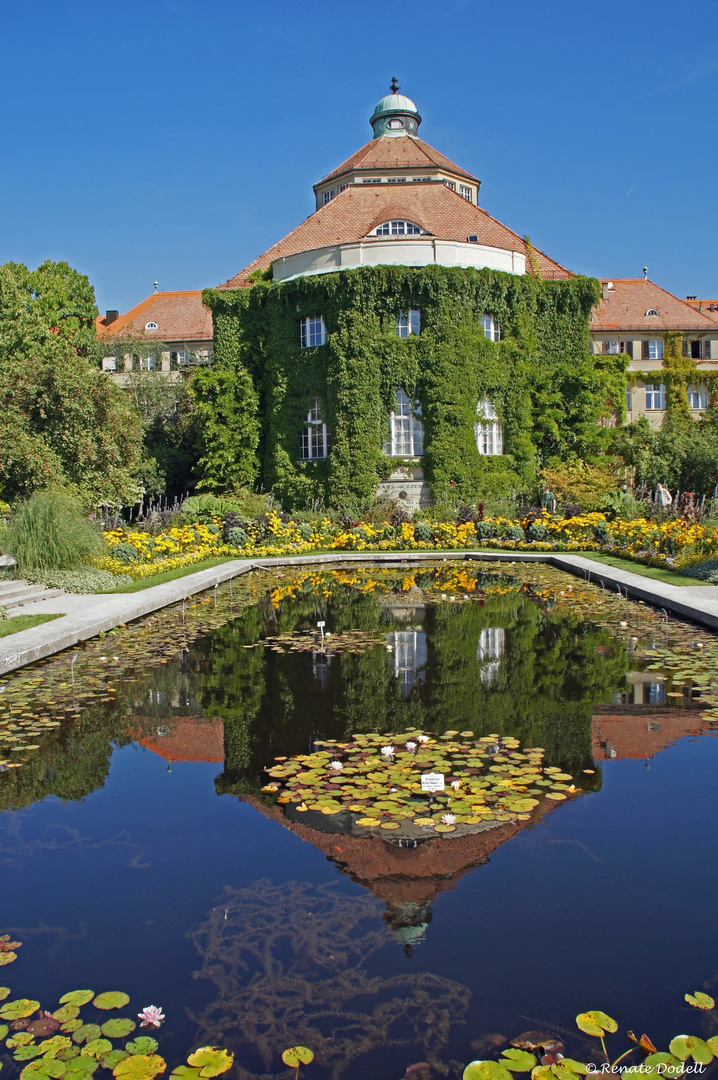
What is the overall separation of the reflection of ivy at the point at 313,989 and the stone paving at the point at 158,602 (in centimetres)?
577

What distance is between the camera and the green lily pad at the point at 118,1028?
3070 millimetres

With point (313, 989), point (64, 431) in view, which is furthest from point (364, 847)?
point (64, 431)

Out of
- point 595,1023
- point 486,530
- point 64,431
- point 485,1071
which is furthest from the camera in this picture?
point 486,530

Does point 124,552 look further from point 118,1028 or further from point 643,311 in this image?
point 643,311

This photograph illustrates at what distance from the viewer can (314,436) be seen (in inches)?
1216

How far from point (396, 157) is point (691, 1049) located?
38.0m

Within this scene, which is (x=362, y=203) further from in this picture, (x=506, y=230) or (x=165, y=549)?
(x=165, y=549)

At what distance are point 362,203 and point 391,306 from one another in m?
6.21

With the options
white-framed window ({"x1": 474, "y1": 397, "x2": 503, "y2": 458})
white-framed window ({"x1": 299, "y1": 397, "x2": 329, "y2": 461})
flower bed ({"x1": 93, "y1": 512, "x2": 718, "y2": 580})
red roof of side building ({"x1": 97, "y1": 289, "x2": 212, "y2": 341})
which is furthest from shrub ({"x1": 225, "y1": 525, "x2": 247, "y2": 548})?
red roof of side building ({"x1": 97, "y1": 289, "x2": 212, "y2": 341})

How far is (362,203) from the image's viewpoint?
3306cm

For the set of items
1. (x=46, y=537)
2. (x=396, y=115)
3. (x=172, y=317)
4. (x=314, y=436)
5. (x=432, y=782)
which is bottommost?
(x=432, y=782)

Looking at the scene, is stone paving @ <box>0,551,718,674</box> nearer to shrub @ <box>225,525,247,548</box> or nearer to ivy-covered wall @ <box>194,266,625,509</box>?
shrub @ <box>225,525,247,548</box>

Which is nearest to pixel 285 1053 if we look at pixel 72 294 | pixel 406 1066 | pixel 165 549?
pixel 406 1066

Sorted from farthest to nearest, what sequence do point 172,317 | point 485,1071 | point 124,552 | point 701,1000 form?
point 172,317
point 124,552
point 701,1000
point 485,1071
